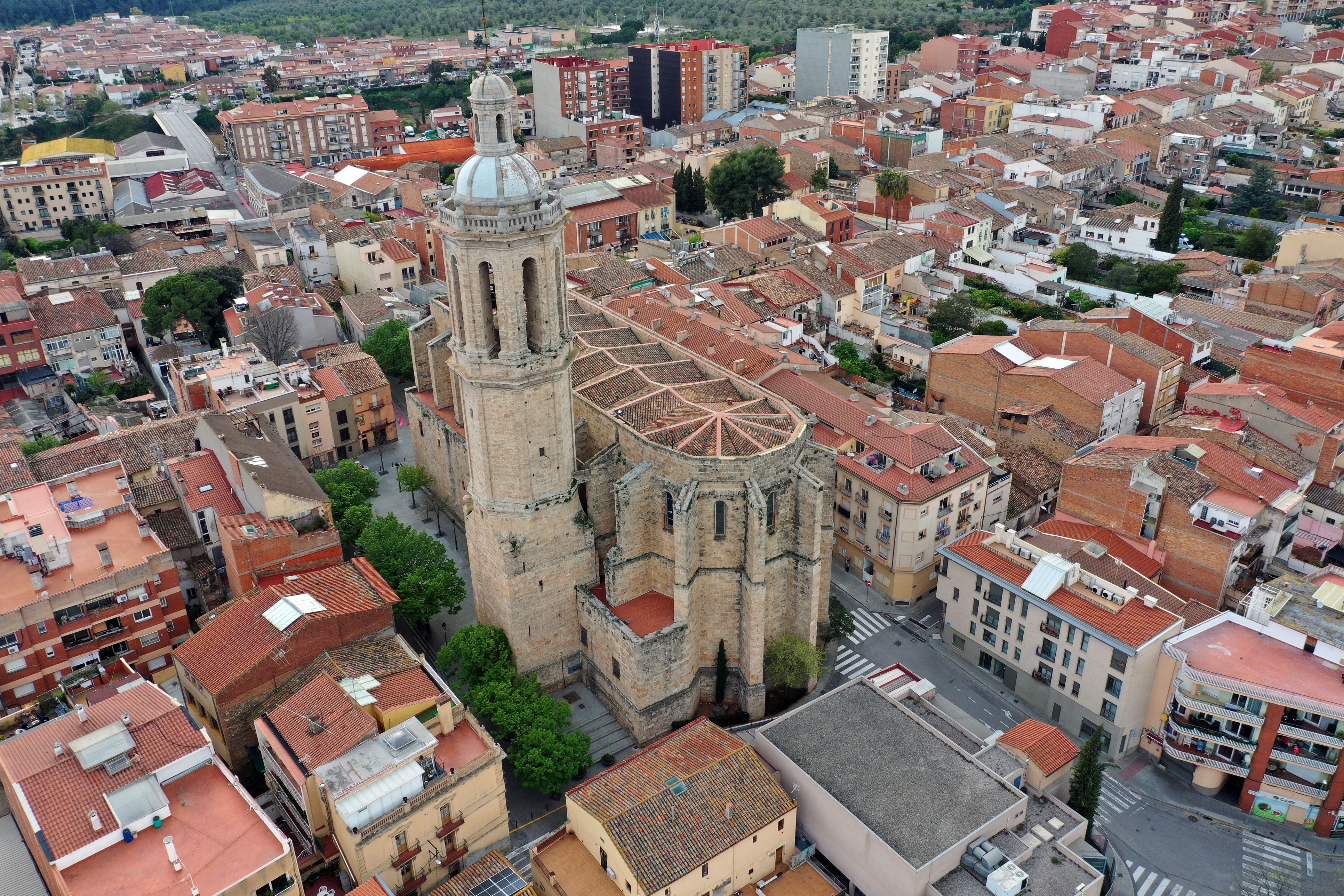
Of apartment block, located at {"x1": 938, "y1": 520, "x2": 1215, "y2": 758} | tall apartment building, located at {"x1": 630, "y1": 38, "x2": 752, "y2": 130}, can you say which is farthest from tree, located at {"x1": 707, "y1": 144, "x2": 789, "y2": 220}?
apartment block, located at {"x1": 938, "y1": 520, "x2": 1215, "y2": 758}

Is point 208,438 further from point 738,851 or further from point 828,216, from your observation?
point 828,216

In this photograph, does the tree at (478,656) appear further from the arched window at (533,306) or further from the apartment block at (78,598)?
the arched window at (533,306)

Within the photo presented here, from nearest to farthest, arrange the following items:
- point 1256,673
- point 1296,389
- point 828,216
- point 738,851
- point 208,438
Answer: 1. point 738,851
2. point 1256,673
3. point 208,438
4. point 1296,389
5. point 828,216

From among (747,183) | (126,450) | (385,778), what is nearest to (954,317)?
(747,183)

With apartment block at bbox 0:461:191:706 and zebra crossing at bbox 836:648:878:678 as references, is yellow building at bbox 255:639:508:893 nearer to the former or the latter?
apartment block at bbox 0:461:191:706

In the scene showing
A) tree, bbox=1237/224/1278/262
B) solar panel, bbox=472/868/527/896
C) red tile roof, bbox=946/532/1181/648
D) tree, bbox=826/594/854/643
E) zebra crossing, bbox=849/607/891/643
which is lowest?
zebra crossing, bbox=849/607/891/643

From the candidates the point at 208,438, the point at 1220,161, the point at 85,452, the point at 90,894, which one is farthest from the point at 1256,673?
the point at 1220,161
